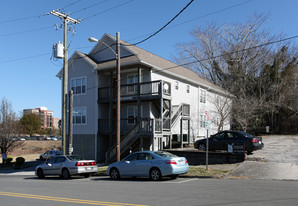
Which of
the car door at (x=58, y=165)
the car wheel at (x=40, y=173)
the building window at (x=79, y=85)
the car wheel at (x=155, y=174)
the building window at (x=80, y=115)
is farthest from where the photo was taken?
the building window at (x=79, y=85)

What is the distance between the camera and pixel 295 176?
13742 mm

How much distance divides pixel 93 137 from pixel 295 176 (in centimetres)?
1745

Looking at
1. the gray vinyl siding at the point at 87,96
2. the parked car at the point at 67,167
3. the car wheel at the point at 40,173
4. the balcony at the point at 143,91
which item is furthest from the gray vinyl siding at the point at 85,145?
the parked car at the point at 67,167

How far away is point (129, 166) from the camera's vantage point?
15.2 m

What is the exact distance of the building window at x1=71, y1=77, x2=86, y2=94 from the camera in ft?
91.9

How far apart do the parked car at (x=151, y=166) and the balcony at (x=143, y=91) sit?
8757mm

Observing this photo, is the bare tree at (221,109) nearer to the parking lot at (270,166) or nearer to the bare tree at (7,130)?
the parking lot at (270,166)

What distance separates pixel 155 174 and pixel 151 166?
41cm

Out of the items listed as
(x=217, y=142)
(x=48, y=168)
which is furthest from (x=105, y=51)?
(x=217, y=142)

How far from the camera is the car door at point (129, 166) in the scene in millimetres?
15052

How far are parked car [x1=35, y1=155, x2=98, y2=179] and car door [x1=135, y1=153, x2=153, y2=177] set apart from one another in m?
3.95

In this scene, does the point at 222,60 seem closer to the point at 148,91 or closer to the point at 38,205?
the point at 148,91

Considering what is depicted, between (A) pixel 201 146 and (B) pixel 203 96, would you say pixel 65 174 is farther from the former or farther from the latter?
(B) pixel 203 96

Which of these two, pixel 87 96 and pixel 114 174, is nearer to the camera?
pixel 114 174
